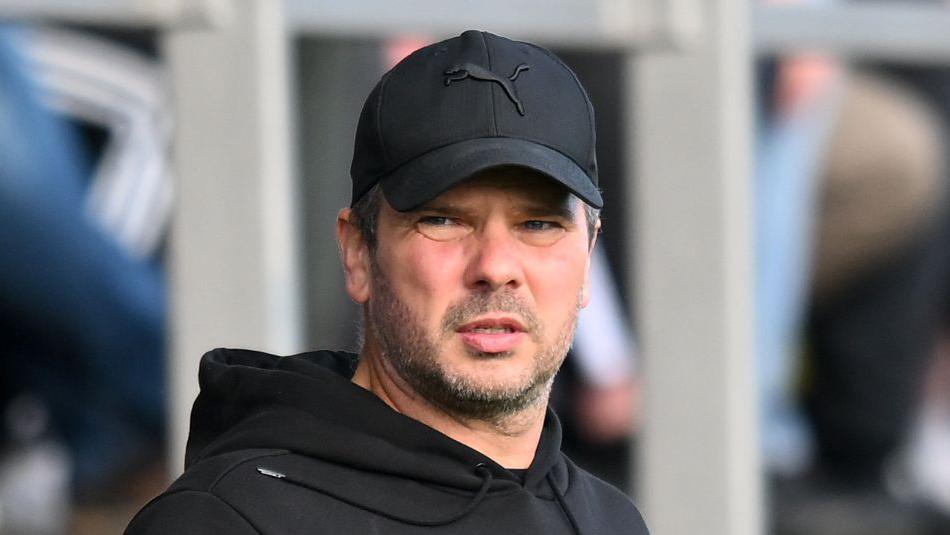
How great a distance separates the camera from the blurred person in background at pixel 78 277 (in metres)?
4.50

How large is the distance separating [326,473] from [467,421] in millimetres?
161

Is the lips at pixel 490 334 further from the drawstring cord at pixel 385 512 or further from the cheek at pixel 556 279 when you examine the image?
the drawstring cord at pixel 385 512

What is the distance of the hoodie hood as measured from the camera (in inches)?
68.7

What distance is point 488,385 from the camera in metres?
1.74

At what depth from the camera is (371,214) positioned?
182 cm

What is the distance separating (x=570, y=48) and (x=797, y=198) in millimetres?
1315

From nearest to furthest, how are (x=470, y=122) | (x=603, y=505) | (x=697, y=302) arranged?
(x=470, y=122)
(x=603, y=505)
(x=697, y=302)

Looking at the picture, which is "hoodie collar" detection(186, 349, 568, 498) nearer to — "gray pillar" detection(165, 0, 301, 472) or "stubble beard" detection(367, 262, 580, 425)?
"stubble beard" detection(367, 262, 580, 425)

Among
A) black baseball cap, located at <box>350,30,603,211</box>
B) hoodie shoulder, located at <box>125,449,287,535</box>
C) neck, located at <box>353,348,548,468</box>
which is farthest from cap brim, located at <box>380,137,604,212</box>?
hoodie shoulder, located at <box>125,449,287,535</box>

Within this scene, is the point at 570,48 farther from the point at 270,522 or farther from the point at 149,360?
the point at 270,522

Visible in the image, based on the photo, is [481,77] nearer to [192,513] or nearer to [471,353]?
[471,353]

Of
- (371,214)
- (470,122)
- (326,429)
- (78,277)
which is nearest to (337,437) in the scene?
(326,429)

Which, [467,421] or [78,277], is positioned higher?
[467,421]

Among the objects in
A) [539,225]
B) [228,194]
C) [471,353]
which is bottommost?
[228,194]
